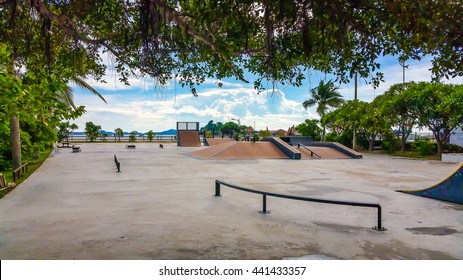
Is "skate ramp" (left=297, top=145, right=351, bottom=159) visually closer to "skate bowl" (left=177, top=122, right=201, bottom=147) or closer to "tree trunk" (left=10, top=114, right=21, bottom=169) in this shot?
"tree trunk" (left=10, top=114, right=21, bottom=169)

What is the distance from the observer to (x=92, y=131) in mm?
55562

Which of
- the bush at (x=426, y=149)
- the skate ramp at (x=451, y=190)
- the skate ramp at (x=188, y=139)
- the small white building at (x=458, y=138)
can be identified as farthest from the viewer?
the skate ramp at (x=188, y=139)

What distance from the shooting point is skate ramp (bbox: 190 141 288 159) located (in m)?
24.9

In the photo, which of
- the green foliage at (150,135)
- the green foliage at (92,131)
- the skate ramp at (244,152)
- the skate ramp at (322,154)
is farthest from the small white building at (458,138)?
the green foliage at (92,131)

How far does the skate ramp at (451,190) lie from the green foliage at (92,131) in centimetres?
5225

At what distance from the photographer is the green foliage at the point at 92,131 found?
5516 centimetres

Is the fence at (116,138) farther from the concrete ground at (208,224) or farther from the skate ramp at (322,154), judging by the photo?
the concrete ground at (208,224)

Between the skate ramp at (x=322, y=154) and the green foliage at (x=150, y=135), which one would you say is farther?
the green foliage at (x=150, y=135)

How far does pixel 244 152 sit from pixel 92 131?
37.0 metres

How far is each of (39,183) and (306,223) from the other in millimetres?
9238

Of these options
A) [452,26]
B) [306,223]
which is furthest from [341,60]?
[306,223]

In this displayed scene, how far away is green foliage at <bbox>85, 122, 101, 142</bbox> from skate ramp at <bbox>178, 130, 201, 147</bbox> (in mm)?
17408

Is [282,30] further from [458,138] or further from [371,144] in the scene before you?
[458,138]

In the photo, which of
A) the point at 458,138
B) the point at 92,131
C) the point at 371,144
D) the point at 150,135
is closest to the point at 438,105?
the point at 371,144
